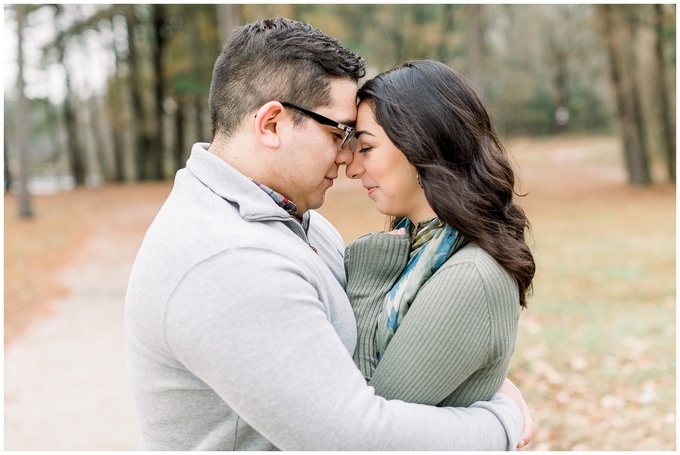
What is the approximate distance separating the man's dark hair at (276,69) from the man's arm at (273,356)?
614 millimetres

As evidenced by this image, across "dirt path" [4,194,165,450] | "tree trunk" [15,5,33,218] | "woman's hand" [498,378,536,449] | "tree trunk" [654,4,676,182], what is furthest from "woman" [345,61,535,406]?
"tree trunk" [654,4,676,182]

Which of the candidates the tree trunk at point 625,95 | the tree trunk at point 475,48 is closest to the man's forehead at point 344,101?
the tree trunk at point 475,48

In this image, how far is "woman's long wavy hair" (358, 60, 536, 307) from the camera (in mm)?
2174

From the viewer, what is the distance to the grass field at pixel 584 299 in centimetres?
553

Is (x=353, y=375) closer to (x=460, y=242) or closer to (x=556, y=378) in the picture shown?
(x=460, y=242)

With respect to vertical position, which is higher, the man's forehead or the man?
the man's forehead

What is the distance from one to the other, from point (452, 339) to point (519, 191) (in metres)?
0.94

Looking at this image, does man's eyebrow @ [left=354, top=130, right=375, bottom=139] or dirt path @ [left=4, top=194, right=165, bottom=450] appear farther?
dirt path @ [left=4, top=194, right=165, bottom=450]

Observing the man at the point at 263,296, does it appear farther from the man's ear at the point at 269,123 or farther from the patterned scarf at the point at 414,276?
the patterned scarf at the point at 414,276

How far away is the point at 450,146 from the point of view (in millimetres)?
2248

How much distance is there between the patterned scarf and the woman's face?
168 millimetres

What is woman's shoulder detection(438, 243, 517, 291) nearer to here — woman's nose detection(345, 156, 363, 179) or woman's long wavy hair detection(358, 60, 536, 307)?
woman's long wavy hair detection(358, 60, 536, 307)

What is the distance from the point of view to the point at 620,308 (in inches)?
337

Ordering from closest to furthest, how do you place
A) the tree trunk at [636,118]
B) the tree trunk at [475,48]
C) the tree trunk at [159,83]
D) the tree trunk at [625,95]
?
the tree trunk at [475,48] < the tree trunk at [625,95] < the tree trunk at [636,118] < the tree trunk at [159,83]
